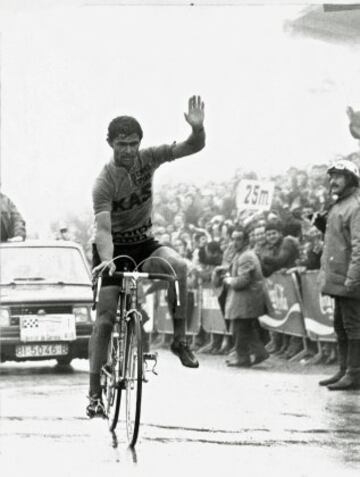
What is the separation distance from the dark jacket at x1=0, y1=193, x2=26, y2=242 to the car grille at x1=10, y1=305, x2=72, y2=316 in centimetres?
70

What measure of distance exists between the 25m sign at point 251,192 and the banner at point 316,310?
4.41 feet

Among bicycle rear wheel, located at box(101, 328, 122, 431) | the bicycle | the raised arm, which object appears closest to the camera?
the bicycle

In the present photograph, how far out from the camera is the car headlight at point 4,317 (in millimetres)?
8469

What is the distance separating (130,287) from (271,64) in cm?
193

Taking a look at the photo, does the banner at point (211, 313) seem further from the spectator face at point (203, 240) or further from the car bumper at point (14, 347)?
the car bumper at point (14, 347)

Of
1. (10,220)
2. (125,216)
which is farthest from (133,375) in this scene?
(10,220)

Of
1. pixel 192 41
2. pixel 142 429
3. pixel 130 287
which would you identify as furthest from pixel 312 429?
pixel 192 41

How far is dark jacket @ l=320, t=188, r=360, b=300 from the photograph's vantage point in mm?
8141

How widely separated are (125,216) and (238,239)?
189cm

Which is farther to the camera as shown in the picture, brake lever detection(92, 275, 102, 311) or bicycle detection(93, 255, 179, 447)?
brake lever detection(92, 275, 102, 311)

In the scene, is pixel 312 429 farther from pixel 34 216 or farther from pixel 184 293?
pixel 34 216

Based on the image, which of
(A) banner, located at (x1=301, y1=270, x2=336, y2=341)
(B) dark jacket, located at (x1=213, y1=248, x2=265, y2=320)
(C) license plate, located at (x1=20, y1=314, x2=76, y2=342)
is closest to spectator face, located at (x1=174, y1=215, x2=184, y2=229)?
(B) dark jacket, located at (x1=213, y1=248, x2=265, y2=320)

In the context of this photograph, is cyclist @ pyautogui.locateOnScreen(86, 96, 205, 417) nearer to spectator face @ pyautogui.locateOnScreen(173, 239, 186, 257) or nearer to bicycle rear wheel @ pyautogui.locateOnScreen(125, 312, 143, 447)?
bicycle rear wheel @ pyautogui.locateOnScreen(125, 312, 143, 447)

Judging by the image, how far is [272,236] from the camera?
8.89 metres
